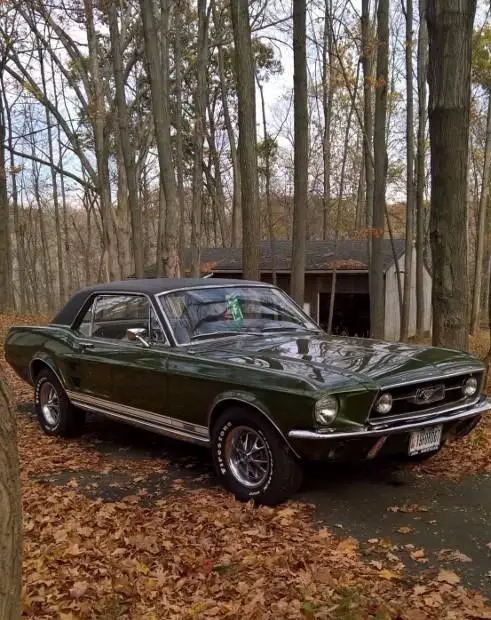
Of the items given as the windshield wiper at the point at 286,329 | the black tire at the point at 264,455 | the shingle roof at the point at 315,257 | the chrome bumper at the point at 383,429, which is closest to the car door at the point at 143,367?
the black tire at the point at 264,455

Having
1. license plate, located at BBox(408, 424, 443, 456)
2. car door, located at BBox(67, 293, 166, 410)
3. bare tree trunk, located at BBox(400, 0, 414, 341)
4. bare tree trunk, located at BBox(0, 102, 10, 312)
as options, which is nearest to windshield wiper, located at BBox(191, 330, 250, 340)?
car door, located at BBox(67, 293, 166, 410)

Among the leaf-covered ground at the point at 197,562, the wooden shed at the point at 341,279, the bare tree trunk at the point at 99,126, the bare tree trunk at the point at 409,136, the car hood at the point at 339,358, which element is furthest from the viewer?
the wooden shed at the point at 341,279

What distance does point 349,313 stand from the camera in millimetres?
23125

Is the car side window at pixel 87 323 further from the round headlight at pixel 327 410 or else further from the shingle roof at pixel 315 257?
the shingle roof at pixel 315 257

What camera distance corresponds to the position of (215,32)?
25672 mm

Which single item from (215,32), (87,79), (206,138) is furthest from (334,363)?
(206,138)

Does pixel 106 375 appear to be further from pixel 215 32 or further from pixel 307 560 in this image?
pixel 215 32

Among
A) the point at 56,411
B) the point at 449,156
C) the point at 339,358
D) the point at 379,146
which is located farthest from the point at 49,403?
the point at 379,146

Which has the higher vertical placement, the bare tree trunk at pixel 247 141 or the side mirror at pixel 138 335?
the bare tree trunk at pixel 247 141

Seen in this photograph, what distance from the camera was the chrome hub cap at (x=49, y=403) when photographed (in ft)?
23.1

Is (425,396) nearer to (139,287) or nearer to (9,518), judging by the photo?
(139,287)

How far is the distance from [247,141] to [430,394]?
7017mm

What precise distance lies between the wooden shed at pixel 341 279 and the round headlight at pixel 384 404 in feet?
55.6

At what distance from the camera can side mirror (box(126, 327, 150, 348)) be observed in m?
5.50
